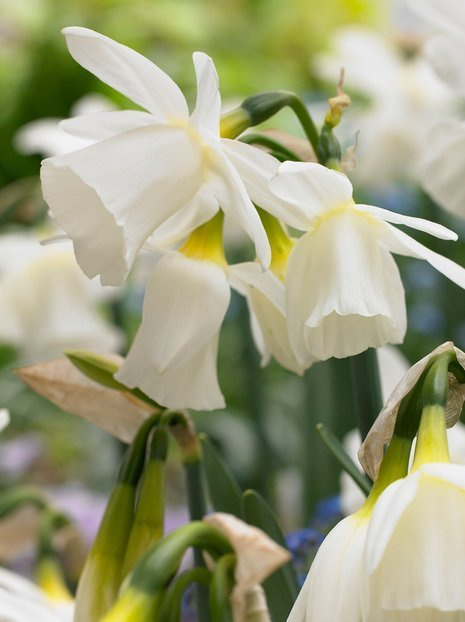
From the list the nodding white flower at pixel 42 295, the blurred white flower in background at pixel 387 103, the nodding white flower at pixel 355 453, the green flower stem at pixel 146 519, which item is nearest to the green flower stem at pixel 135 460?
the green flower stem at pixel 146 519

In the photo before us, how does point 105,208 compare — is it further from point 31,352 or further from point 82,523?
point 82,523

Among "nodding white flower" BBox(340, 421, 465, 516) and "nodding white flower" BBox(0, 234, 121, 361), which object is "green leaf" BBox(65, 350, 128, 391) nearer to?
"nodding white flower" BBox(340, 421, 465, 516)

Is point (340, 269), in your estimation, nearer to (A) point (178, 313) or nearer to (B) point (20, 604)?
(A) point (178, 313)

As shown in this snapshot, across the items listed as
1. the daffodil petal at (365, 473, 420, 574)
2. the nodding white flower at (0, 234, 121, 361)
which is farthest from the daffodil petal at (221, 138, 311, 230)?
the nodding white flower at (0, 234, 121, 361)

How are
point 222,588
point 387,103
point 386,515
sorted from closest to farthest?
point 386,515 → point 222,588 → point 387,103

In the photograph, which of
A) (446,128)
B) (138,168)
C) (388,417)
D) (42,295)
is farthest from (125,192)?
(42,295)

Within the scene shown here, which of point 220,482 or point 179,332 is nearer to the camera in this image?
point 179,332
